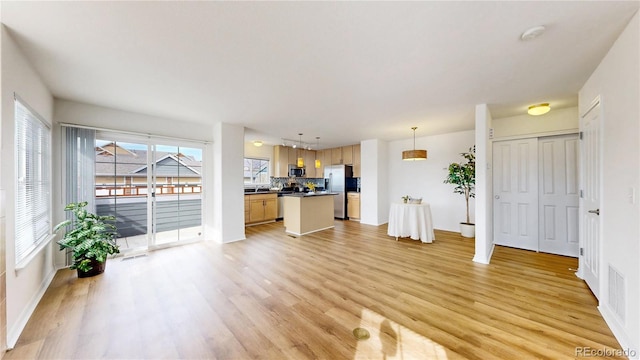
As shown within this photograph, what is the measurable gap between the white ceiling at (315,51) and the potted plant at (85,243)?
5.67ft

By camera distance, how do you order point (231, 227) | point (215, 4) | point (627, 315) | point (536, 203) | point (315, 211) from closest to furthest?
point (215, 4) < point (627, 315) < point (536, 203) < point (231, 227) < point (315, 211)

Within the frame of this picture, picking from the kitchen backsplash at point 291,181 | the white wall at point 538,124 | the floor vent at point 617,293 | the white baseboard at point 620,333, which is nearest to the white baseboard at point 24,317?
the white baseboard at point 620,333

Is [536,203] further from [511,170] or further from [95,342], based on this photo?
[95,342]

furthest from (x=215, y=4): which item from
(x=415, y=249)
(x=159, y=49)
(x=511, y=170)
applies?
(x=511, y=170)

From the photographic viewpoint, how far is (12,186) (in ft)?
6.37

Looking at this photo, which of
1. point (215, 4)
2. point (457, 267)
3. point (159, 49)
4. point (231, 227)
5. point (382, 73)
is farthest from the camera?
point (231, 227)

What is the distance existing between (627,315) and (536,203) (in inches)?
111

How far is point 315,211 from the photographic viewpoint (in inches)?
222

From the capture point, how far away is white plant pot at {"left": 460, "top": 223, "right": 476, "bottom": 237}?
4.86 metres

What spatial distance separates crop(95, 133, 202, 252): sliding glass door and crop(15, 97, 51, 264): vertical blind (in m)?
0.69

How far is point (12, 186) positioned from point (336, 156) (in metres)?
6.66

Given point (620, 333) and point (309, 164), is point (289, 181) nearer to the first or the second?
point (309, 164)

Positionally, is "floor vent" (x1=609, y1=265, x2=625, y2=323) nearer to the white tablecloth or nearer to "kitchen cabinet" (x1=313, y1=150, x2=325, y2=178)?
the white tablecloth

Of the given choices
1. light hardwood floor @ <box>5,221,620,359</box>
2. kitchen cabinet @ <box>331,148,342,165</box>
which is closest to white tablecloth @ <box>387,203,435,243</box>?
light hardwood floor @ <box>5,221,620,359</box>
